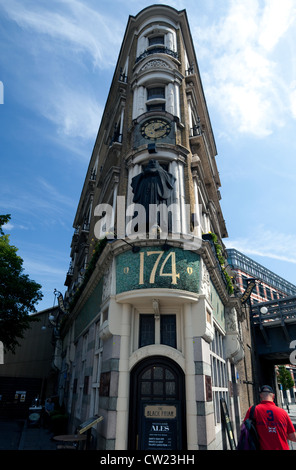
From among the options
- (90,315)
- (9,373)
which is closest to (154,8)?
(90,315)

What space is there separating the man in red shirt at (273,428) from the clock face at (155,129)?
11924 mm

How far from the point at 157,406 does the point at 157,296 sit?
3361 millimetres

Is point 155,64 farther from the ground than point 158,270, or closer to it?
farther from the ground

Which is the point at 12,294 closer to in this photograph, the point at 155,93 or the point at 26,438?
the point at 26,438

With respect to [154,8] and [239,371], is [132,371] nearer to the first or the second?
[239,371]

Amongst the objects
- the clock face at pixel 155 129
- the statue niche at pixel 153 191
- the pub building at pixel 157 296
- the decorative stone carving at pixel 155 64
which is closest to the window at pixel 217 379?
the pub building at pixel 157 296

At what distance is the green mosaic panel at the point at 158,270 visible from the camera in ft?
30.5

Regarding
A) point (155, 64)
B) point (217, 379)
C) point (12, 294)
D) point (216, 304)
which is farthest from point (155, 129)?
point (12, 294)

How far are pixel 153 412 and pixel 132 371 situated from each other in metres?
1.33

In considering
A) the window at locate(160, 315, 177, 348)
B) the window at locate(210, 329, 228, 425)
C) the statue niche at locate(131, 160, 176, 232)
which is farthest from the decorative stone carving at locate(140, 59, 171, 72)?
the window at locate(210, 329, 228, 425)

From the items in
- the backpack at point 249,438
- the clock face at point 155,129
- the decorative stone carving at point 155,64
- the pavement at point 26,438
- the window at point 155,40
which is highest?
the window at point 155,40

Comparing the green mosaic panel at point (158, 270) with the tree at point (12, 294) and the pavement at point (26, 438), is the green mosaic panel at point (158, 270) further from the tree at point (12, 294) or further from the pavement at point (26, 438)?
the tree at point (12, 294)

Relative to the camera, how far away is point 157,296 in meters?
9.15

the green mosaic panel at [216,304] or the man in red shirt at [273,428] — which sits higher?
the green mosaic panel at [216,304]
